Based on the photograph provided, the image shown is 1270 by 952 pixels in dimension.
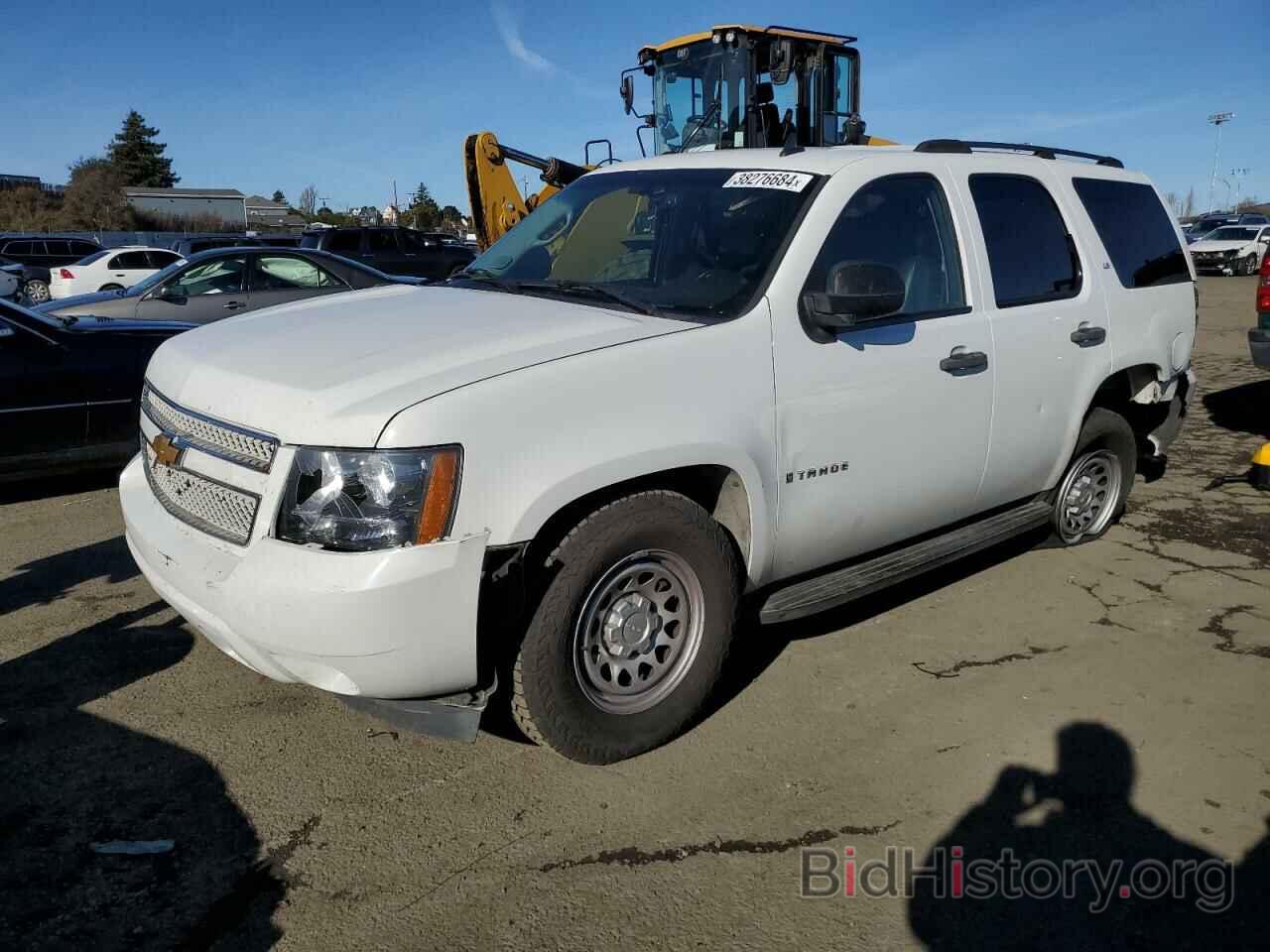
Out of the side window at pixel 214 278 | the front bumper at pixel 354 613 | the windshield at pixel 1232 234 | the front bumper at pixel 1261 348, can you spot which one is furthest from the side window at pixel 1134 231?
the windshield at pixel 1232 234

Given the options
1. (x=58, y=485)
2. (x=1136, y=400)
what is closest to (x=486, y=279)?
(x=1136, y=400)

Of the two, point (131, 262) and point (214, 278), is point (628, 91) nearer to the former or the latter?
point (214, 278)

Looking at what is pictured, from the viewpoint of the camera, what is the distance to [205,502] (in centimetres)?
307

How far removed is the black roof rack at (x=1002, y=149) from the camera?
4.30 meters

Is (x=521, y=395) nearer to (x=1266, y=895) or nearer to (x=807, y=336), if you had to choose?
(x=807, y=336)

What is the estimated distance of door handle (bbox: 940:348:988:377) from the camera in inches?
154

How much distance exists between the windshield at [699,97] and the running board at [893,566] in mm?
7746

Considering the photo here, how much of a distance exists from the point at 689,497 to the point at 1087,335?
7.89 feet

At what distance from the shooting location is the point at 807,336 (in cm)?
346

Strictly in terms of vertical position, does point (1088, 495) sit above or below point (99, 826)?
above

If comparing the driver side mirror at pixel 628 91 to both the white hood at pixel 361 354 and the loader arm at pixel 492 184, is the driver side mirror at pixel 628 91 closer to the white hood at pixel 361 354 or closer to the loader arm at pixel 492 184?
the loader arm at pixel 492 184

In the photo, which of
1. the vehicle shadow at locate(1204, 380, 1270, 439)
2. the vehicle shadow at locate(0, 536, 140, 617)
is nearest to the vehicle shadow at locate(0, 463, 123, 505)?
the vehicle shadow at locate(0, 536, 140, 617)

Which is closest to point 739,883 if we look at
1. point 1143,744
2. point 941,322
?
point 1143,744

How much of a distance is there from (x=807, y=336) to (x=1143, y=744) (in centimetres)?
181
